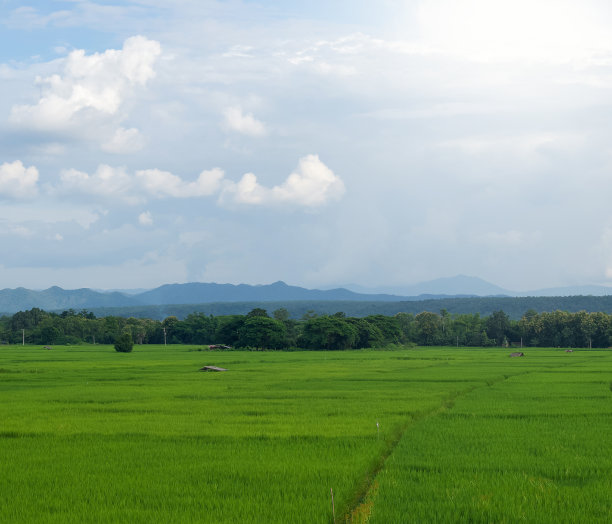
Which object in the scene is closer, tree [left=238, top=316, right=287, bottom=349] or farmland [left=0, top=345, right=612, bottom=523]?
farmland [left=0, top=345, right=612, bottom=523]

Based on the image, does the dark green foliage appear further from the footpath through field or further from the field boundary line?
the footpath through field

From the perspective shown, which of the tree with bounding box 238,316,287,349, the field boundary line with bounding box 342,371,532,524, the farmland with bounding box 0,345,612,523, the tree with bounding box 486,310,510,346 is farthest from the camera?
the tree with bounding box 486,310,510,346

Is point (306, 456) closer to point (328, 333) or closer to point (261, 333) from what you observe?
point (261, 333)

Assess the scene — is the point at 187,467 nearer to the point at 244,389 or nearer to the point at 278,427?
the point at 278,427

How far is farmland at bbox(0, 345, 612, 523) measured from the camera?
8.69 meters

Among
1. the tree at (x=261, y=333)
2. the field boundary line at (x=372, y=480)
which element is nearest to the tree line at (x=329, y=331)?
the tree at (x=261, y=333)

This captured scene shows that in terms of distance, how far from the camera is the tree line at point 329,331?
72.2 m

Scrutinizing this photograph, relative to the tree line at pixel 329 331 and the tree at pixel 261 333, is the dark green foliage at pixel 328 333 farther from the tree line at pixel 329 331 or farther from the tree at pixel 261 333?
the tree at pixel 261 333

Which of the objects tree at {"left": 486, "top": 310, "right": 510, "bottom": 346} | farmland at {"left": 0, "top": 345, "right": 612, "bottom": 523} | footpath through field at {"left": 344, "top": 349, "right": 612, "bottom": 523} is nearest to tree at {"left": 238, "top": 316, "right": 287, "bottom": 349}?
tree at {"left": 486, "top": 310, "right": 510, "bottom": 346}

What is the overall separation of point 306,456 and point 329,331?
5933 cm

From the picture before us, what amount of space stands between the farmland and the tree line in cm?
4890

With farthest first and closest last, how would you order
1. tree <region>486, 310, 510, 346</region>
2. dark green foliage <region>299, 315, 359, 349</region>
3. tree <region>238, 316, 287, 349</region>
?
tree <region>486, 310, 510, 346</region>
dark green foliage <region>299, 315, 359, 349</region>
tree <region>238, 316, 287, 349</region>

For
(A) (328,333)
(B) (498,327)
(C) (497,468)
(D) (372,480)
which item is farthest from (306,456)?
(B) (498,327)

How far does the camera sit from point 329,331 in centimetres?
7094
